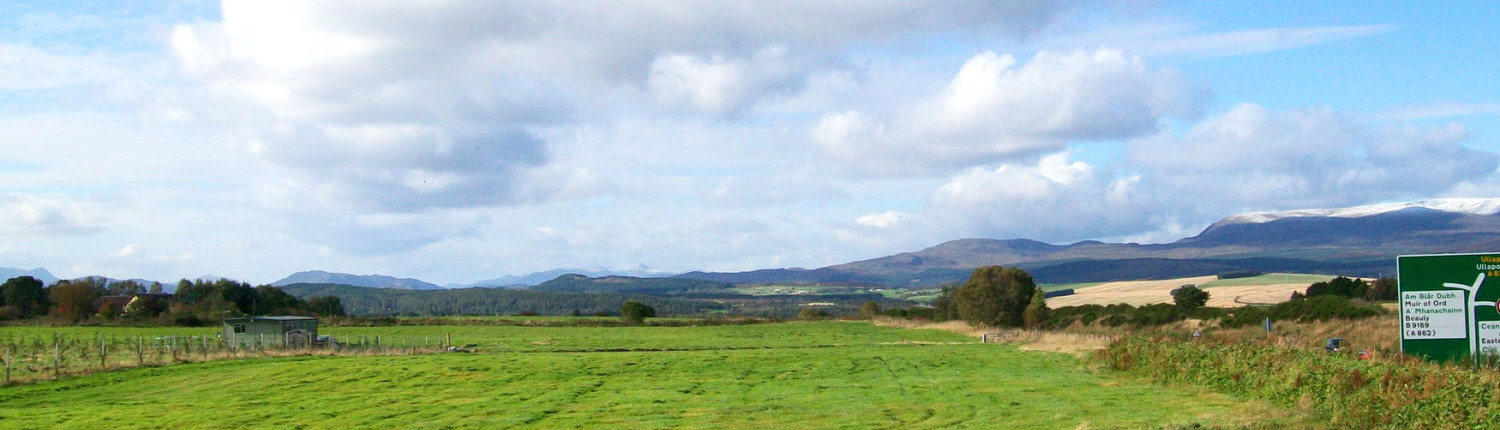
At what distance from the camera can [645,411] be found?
24.6 metres

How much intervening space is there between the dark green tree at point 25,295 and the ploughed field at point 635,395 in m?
82.8

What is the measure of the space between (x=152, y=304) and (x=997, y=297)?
80.9 metres

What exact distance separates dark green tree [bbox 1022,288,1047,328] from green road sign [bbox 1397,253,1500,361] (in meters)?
68.8

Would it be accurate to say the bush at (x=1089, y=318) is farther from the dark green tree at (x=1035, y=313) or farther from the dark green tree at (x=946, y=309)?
the dark green tree at (x=946, y=309)

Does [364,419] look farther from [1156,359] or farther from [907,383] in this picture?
[1156,359]

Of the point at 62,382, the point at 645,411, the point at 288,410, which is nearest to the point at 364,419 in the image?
the point at 288,410

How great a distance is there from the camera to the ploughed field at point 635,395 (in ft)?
73.4

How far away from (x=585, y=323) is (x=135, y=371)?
65.2m

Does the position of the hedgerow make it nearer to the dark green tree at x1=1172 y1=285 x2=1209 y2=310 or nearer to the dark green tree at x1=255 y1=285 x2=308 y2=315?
the dark green tree at x1=1172 y1=285 x2=1209 y2=310

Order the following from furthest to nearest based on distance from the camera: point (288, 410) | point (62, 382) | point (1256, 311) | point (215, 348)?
point (1256, 311), point (215, 348), point (62, 382), point (288, 410)

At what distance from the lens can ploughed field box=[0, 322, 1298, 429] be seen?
880 inches

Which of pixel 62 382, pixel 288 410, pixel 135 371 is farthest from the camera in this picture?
pixel 135 371

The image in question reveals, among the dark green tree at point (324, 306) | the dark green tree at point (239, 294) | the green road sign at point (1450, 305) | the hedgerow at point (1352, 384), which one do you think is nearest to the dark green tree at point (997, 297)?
the hedgerow at point (1352, 384)

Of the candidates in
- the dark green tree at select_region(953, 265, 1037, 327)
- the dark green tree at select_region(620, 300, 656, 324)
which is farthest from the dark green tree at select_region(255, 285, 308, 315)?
the dark green tree at select_region(953, 265, 1037, 327)
